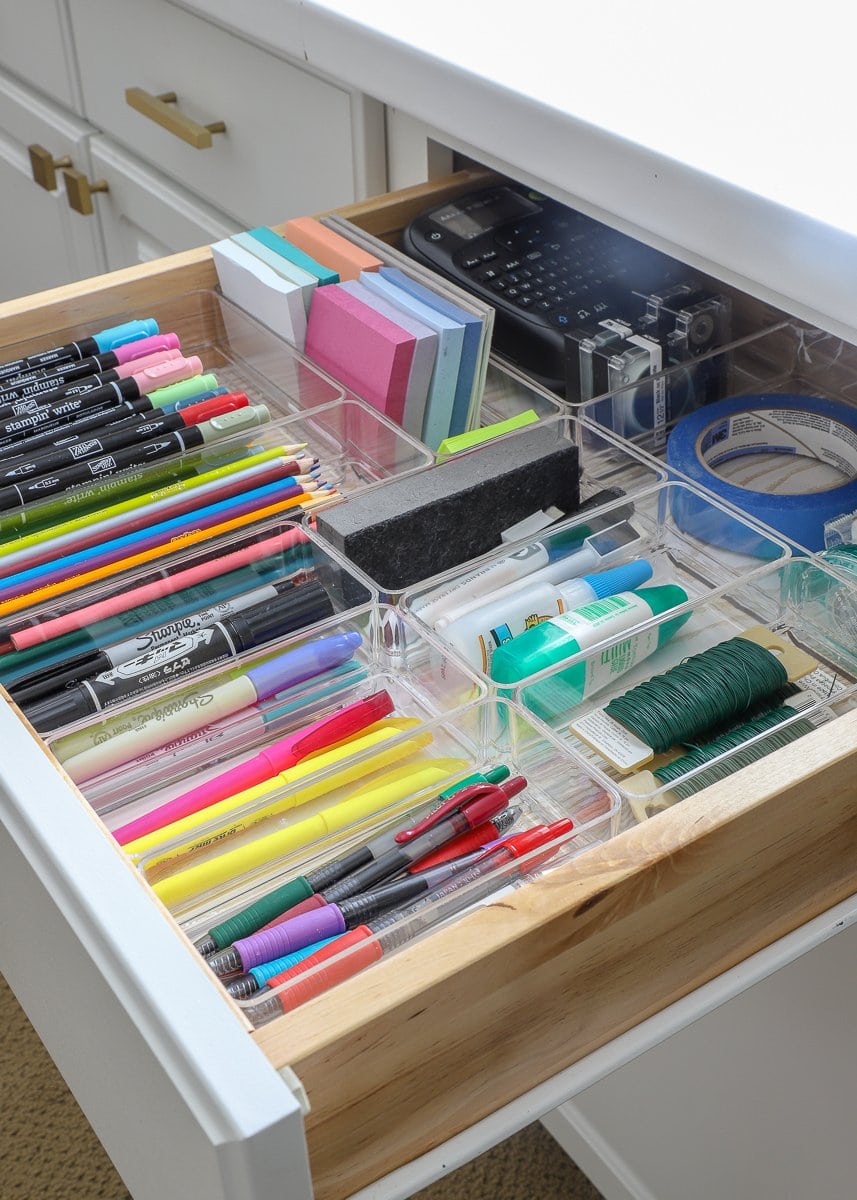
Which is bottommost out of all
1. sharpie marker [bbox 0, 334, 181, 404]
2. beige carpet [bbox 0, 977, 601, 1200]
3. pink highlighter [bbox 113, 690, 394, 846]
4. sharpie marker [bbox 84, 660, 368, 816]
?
beige carpet [bbox 0, 977, 601, 1200]

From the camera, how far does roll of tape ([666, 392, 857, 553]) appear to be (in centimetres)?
61

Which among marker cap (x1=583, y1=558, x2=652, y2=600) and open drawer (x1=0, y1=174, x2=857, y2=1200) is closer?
open drawer (x1=0, y1=174, x2=857, y2=1200)

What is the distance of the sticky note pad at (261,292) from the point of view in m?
0.69

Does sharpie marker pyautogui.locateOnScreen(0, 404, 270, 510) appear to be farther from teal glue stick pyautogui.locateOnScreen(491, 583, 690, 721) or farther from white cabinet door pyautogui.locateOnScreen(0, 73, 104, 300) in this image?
white cabinet door pyautogui.locateOnScreen(0, 73, 104, 300)

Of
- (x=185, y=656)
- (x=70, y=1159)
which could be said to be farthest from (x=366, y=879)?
(x=70, y=1159)

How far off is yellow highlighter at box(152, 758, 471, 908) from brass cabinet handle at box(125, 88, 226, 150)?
594 millimetres

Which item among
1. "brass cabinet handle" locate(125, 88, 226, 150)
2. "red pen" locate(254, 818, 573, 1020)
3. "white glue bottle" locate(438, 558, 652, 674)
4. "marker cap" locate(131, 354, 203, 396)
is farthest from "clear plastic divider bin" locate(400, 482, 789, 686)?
"brass cabinet handle" locate(125, 88, 226, 150)

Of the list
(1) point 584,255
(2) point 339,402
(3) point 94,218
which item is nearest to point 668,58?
(1) point 584,255

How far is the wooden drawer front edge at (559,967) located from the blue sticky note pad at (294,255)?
15.3 inches

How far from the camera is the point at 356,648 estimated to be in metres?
0.56

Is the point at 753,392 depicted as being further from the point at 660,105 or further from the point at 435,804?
the point at 435,804

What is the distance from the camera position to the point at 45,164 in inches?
47.5

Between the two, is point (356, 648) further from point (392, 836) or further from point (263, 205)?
point (263, 205)

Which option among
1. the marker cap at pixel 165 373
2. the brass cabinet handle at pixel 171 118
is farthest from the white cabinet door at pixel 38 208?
the marker cap at pixel 165 373
